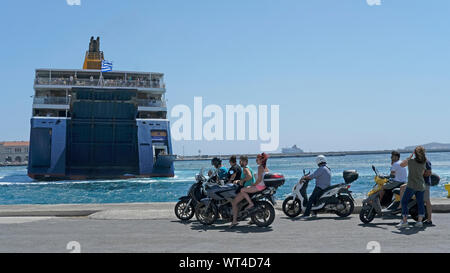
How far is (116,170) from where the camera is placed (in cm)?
4156

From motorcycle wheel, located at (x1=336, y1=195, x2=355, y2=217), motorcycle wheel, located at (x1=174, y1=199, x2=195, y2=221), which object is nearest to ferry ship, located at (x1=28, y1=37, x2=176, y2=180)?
motorcycle wheel, located at (x1=174, y1=199, x2=195, y2=221)

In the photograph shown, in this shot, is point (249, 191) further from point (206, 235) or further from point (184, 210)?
point (184, 210)

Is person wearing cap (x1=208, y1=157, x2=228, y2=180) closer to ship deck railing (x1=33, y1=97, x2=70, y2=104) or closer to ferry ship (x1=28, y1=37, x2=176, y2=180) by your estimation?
ferry ship (x1=28, y1=37, x2=176, y2=180)

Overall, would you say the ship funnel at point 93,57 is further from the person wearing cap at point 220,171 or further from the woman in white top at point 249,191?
the woman in white top at point 249,191

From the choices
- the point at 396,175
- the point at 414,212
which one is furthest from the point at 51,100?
the point at 414,212

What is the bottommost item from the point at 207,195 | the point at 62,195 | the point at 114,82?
the point at 62,195

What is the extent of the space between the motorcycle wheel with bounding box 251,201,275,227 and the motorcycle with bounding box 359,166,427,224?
179cm

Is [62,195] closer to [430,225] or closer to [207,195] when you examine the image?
[207,195]

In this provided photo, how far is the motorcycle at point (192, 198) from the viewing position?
9.95 m
